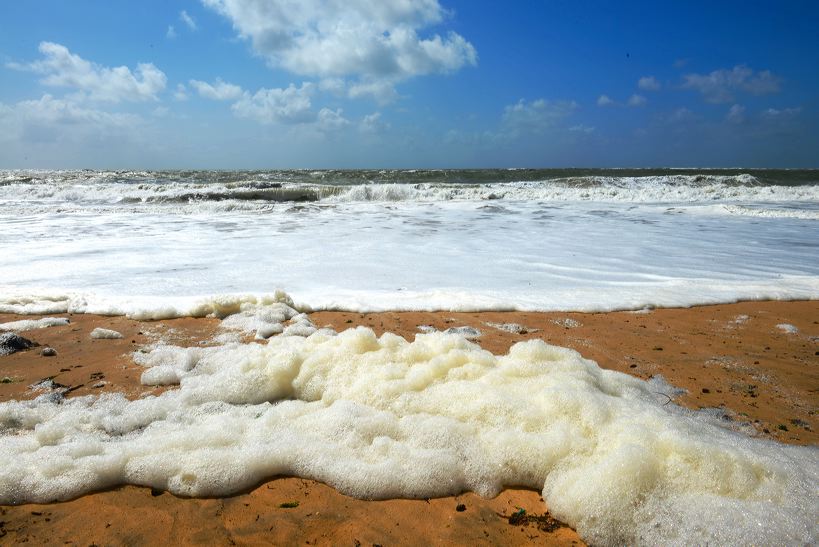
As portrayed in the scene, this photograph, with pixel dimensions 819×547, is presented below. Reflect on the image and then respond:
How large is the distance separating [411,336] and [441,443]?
1.60 meters

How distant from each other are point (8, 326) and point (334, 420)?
324 cm

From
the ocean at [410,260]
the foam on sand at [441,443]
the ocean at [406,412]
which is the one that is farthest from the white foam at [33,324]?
the foam on sand at [441,443]

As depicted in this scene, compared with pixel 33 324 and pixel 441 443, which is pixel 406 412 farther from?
pixel 33 324

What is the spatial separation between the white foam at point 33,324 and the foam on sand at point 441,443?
66.5 inches

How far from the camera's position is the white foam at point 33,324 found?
382 centimetres

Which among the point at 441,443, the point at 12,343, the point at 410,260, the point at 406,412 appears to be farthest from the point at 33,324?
the point at 410,260

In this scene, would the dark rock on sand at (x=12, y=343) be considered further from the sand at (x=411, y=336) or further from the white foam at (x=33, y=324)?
the white foam at (x=33, y=324)

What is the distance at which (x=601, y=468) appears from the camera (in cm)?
189

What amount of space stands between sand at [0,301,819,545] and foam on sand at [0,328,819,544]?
88 millimetres

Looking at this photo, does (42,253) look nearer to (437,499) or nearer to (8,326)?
(8,326)

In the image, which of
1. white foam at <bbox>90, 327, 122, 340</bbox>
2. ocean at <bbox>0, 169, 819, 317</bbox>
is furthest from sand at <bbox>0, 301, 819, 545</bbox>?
ocean at <bbox>0, 169, 819, 317</bbox>

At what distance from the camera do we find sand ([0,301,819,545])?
5.58 ft

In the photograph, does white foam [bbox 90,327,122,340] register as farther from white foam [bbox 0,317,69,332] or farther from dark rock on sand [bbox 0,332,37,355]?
white foam [bbox 0,317,69,332]

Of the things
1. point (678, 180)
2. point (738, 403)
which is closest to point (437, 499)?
point (738, 403)
